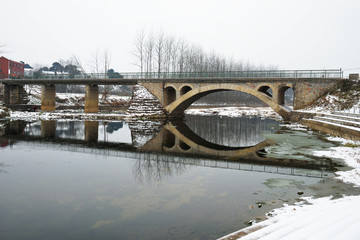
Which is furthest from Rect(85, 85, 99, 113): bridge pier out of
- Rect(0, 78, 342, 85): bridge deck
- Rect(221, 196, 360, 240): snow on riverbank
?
Rect(221, 196, 360, 240): snow on riverbank

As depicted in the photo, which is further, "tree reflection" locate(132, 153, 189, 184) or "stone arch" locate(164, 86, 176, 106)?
"stone arch" locate(164, 86, 176, 106)

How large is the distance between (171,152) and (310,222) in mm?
14329

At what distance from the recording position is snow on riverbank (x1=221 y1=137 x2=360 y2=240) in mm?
6477

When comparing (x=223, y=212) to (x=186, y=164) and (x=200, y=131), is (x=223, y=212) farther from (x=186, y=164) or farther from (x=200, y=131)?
(x=200, y=131)

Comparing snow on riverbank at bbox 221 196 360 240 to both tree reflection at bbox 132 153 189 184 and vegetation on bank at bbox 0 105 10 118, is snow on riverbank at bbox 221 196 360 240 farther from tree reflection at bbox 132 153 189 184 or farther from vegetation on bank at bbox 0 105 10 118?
vegetation on bank at bbox 0 105 10 118

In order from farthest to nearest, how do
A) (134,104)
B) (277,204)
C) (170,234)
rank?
1. (134,104)
2. (277,204)
3. (170,234)

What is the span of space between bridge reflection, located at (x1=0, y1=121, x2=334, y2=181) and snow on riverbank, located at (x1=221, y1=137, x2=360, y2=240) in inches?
202

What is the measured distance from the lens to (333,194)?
37.3 feet

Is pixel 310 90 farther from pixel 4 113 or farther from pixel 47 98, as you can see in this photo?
pixel 47 98

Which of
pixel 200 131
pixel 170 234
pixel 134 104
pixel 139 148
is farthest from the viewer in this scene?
pixel 134 104

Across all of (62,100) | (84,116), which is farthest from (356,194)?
(62,100)

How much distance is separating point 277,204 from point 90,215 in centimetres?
645

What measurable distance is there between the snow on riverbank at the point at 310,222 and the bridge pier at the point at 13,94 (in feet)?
222

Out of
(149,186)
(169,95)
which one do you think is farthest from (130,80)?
(149,186)
